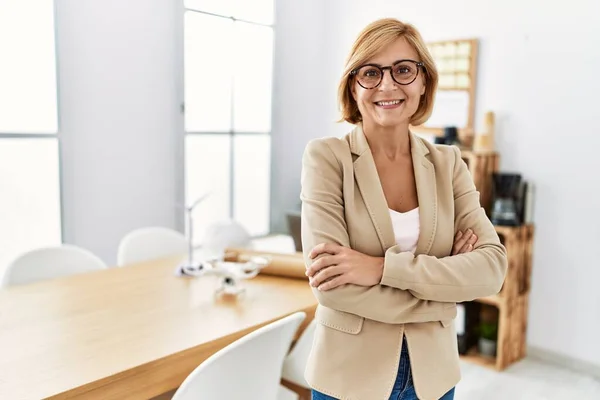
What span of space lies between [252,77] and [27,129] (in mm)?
1684

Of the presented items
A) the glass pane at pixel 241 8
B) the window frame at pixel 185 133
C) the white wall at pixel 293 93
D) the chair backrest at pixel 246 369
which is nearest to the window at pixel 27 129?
the window frame at pixel 185 133

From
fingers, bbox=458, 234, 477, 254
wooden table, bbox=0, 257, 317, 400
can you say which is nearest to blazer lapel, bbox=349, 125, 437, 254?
fingers, bbox=458, 234, 477, 254

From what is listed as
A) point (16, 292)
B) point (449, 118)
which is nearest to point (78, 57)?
point (16, 292)

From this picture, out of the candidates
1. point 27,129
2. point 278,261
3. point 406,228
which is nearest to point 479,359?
point 278,261

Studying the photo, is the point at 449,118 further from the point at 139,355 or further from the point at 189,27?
the point at 139,355

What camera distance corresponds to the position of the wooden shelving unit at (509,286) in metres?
3.20

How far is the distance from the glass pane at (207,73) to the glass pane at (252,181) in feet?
0.83

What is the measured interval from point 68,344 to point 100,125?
1903mm

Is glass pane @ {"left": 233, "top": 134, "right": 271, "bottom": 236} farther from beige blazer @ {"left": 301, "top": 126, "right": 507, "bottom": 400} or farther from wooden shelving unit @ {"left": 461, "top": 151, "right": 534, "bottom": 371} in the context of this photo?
beige blazer @ {"left": 301, "top": 126, "right": 507, "bottom": 400}

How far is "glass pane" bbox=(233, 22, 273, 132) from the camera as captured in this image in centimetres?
400

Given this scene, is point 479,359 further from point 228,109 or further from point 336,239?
point 336,239

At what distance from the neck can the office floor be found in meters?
1.97

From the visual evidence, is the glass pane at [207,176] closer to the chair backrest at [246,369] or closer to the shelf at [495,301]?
the shelf at [495,301]

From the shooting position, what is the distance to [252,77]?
4.12m
